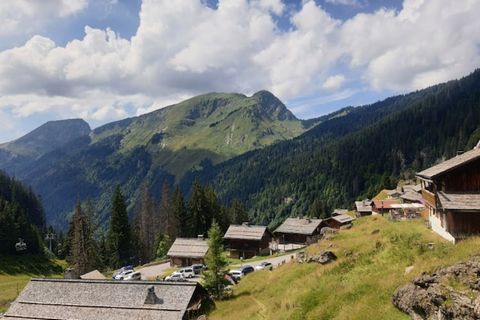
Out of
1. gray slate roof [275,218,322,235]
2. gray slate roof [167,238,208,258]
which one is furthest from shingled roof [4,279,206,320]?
gray slate roof [275,218,322,235]

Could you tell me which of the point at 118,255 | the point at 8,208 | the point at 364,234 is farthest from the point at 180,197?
the point at 364,234

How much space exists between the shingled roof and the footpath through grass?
1651 inches

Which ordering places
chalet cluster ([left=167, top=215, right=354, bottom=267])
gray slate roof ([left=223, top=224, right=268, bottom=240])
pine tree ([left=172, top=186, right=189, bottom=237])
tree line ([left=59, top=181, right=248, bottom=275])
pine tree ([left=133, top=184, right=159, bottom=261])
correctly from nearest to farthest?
1. chalet cluster ([left=167, top=215, right=354, bottom=267])
2. gray slate roof ([left=223, top=224, right=268, bottom=240])
3. tree line ([left=59, top=181, right=248, bottom=275])
4. pine tree ([left=172, top=186, right=189, bottom=237])
5. pine tree ([left=133, top=184, right=159, bottom=261])

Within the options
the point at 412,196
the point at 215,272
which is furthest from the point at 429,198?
the point at 412,196

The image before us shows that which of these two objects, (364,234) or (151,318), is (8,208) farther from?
(364,234)

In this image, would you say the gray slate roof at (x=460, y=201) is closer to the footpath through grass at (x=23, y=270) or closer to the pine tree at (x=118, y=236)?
the footpath through grass at (x=23, y=270)

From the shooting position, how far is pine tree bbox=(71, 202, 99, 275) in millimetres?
94625

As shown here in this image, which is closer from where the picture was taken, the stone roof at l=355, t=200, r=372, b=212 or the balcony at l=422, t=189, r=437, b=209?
the balcony at l=422, t=189, r=437, b=209

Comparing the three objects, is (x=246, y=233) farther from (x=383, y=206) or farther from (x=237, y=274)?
(x=383, y=206)

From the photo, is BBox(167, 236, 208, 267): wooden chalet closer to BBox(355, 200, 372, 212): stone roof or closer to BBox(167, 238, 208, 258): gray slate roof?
BBox(167, 238, 208, 258): gray slate roof

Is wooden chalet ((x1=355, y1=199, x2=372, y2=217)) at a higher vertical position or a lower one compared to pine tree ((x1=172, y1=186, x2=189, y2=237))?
lower

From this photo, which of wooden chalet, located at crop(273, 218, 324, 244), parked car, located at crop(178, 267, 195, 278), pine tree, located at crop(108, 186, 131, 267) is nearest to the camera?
parked car, located at crop(178, 267, 195, 278)

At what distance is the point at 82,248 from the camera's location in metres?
95.7

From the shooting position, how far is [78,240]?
96.1 metres
